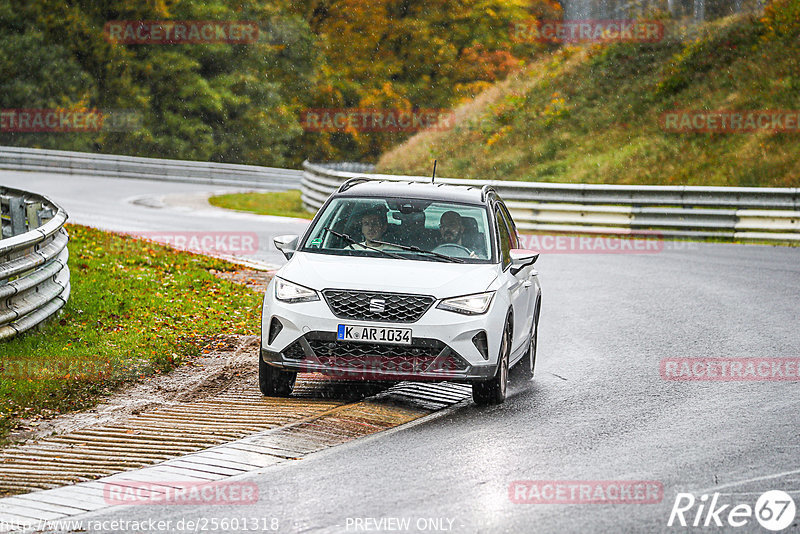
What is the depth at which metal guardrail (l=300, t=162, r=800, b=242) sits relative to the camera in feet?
78.7

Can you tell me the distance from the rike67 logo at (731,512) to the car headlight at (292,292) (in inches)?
136

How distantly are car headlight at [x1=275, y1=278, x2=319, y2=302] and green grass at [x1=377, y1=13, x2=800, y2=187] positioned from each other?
22.4 m

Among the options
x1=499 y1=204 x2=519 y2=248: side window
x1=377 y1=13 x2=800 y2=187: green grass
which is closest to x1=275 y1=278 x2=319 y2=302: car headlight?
x1=499 y1=204 x2=519 y2=248: side window

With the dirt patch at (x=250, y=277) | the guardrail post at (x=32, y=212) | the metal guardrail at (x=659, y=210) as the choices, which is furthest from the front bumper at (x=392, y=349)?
the metal guardrail at (x=659, y=210)

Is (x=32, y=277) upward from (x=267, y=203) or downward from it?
upward

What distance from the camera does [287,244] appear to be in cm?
1008

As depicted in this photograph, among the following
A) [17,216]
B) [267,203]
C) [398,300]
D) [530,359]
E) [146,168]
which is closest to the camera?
[398,300]

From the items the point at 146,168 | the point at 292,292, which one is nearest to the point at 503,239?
the point at 292,292

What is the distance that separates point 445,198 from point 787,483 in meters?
4.28

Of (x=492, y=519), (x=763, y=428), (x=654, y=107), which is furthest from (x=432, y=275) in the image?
(x=654, y=107)

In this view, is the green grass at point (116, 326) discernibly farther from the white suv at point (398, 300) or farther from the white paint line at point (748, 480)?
the white paint line at point (748, 480)

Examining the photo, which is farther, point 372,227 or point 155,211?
point 155,211

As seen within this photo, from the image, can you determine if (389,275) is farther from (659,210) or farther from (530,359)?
(659,210)

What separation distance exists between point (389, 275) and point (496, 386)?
1221 millimetres
